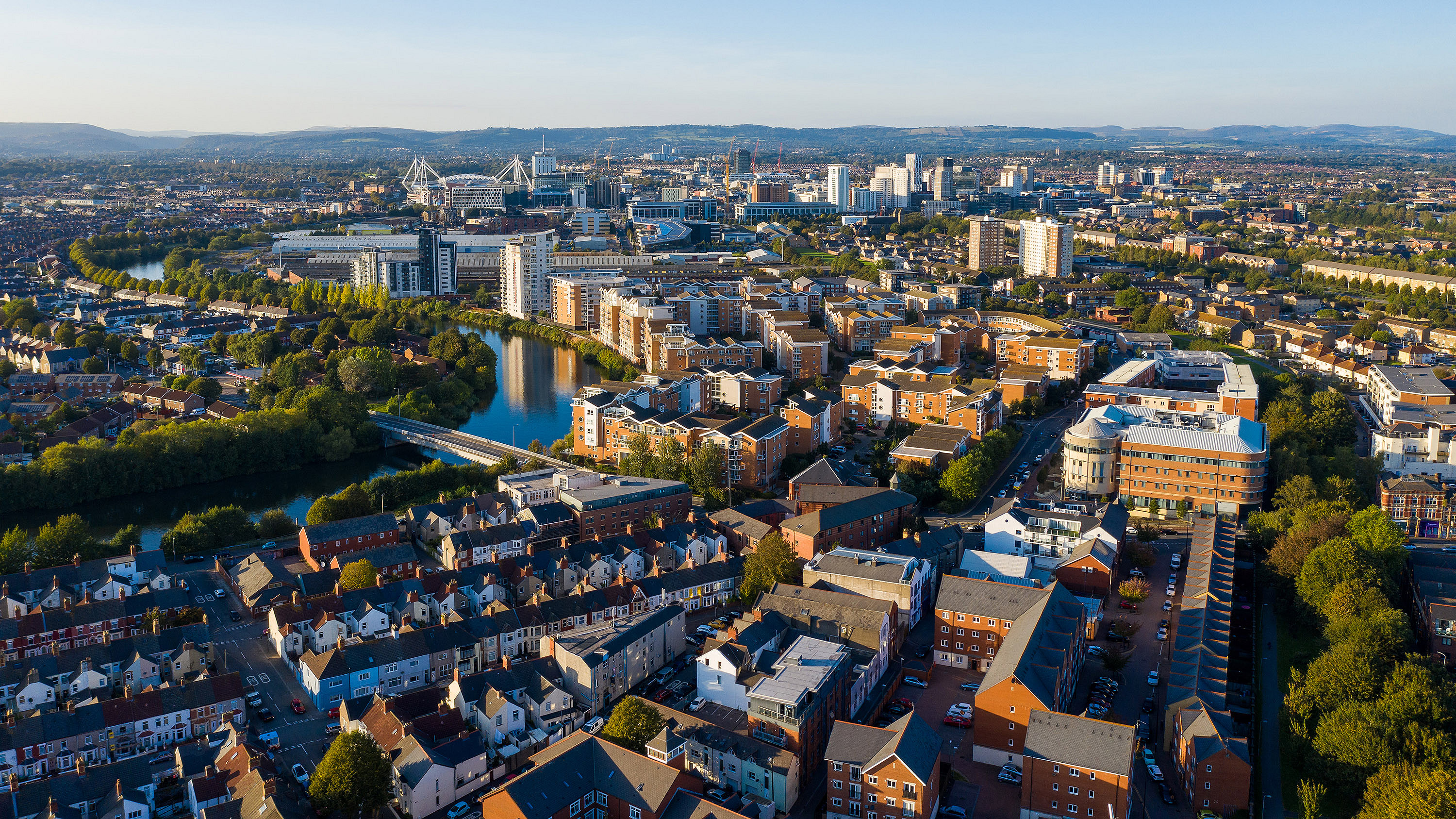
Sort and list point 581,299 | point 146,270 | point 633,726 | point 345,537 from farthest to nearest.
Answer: point 146,270
point 581,299
point 345,537
point 633,726

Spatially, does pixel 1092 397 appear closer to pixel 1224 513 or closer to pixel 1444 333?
pixel 1224 513

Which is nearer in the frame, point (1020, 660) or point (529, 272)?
point (1020, 660)

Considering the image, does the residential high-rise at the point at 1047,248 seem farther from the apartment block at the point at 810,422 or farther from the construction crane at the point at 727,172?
the construction crane at the point at 727,172

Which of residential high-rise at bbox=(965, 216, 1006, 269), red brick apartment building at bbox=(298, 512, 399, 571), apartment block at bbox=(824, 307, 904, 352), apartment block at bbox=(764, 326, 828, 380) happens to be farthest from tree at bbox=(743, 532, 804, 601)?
residential high-rise at bbox=(965, 216, 1006, 269)

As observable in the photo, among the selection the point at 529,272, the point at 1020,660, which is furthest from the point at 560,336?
the point at 1020,660

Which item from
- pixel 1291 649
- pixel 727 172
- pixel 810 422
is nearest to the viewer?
pixel 1291 649

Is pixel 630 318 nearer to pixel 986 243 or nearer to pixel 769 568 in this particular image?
pixel 769 568

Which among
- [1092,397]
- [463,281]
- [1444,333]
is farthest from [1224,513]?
[463,281]

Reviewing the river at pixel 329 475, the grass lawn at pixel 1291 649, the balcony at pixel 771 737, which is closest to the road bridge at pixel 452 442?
the river at pixel 329 475
